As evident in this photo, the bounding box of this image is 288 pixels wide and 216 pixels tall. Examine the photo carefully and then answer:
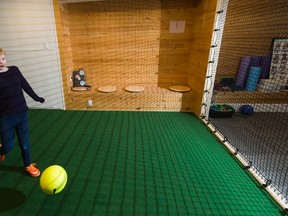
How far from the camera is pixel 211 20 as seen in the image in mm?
2893

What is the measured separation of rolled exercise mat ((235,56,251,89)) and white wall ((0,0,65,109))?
359 centimetres

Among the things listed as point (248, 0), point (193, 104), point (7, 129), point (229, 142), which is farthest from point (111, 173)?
point (248, 0)

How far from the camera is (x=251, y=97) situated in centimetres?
393

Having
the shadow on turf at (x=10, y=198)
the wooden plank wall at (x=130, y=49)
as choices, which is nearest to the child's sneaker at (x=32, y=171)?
the shadow on turf at (x=10, y=198)

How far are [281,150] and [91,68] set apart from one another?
3.61 meters

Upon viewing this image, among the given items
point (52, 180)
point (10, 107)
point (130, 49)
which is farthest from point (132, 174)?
point (130, 49)

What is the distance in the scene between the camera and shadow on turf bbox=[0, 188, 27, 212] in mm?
1492

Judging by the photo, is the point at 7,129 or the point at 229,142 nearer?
the point at 7,129

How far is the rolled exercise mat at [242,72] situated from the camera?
3867 mm

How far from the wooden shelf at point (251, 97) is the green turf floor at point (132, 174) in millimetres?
1268

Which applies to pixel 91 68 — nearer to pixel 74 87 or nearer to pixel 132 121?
pixel 74 87

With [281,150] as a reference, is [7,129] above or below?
above

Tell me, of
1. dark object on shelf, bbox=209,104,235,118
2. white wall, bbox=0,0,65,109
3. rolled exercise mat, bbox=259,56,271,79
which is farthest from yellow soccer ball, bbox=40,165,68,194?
rolled exercise mat, bbox=259,56,271,79

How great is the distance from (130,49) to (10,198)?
3157mm
